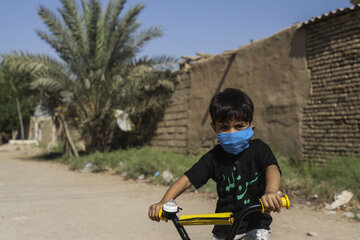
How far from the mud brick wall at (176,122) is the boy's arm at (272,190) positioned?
10342mm

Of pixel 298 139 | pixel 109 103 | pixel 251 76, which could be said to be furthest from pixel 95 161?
pixel 298 139

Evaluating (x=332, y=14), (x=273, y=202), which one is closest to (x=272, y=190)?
(x=273, y=202)

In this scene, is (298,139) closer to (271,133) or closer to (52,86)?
(271,133)

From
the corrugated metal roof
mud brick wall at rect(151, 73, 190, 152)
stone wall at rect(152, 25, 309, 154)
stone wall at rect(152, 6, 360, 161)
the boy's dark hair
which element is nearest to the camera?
the boy's dark hair

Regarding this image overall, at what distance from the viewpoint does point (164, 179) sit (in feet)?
26.6

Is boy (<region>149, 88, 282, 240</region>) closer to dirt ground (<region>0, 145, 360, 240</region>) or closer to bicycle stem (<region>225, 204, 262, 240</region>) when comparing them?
bicycle stem (<region>225, 204, 262, 240</region>)

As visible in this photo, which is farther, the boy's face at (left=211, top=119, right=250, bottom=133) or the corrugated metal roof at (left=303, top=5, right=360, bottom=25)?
the corrugated metal roof at (left=303, top=5, right=360, bottom=25)

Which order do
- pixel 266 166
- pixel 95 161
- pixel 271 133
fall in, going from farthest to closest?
pixel 95 161, pixel 271 133, pixel 266 166

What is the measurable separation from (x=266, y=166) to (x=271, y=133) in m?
7.35

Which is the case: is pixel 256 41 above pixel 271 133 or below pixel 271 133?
above

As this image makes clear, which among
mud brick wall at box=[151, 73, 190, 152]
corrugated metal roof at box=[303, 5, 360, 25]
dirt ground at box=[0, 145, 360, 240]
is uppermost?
corrugated metal roof at box=[303, 5, 360, 25]

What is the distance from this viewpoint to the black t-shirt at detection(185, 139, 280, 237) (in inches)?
73.6

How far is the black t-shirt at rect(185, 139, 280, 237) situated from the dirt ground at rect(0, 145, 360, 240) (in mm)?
2031

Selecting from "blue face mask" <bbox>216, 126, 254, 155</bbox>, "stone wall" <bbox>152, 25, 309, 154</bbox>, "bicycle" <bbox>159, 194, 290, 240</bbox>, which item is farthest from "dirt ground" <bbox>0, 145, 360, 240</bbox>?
"stone wall" <bbox>152, 25, 309, 154</bbox>
